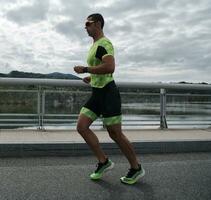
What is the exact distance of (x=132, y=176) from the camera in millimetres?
5535

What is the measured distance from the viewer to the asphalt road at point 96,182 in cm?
489

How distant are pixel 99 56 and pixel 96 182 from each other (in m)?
1.53

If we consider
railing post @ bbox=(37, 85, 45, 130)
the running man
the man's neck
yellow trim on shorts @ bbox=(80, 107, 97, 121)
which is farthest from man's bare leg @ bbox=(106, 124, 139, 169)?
railing post @ bbox=(37, 85, 45, 130)

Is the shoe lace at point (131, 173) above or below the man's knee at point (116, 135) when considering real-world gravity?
below

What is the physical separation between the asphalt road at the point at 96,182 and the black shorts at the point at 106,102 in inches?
33.1

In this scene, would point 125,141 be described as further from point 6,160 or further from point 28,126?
point 28,126

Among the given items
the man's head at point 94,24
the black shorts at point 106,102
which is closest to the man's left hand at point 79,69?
the black shorts at point 106,102

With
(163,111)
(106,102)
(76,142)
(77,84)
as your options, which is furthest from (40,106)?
(106,102)

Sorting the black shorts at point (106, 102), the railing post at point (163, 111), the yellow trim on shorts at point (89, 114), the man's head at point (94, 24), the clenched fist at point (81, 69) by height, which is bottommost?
the railing post at point (163, 111)

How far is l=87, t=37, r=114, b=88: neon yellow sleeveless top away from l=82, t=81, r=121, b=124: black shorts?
0.22 ft

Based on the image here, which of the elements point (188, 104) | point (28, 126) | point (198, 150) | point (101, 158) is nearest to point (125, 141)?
point (101, 158)

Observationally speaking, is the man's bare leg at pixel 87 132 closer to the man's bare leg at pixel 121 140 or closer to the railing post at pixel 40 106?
the man's bare leg at pixel 121 140

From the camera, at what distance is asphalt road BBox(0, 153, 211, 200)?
489 centimetres

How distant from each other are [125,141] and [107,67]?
3.12 feet
